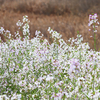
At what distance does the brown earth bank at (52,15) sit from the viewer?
6.71 metres

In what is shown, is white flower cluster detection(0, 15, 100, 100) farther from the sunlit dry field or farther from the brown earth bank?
the brown earth bank

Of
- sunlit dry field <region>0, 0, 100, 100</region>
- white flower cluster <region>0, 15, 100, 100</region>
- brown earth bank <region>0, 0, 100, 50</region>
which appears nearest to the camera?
white flower cluster <region>0, 15, 100, 100</region>

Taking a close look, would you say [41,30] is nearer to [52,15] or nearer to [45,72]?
[52,15]

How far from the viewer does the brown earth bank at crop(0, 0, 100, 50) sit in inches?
264

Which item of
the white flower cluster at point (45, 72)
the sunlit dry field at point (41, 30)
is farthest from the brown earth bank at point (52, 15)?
the white flower cluster at point (45, 72)

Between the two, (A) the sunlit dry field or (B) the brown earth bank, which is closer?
(A) the sunlit dry field

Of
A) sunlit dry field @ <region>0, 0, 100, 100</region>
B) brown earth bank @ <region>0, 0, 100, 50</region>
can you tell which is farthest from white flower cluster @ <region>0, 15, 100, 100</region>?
brown earth bank @ <region>0, 0, 100, 50</region>

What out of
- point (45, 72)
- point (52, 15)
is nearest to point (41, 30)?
point (52, 15)

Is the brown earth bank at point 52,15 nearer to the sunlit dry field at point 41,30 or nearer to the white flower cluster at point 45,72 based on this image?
the sunlit dry field at point 41,30

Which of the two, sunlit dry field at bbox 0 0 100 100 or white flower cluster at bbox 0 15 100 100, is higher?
sunlit dry field at bbox 0 0 100 100

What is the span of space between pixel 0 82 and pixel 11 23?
14.4 feet

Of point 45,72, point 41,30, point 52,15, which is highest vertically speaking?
point 52,15

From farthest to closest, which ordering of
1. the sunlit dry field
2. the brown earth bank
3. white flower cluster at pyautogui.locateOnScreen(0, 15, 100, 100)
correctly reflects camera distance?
1. the brown earth bank
2. the sunlit dry field
3. white flower cluster at pyautogui.locateOnScreen(0, 15, 100, 100)

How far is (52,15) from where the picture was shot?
27.8 ft
